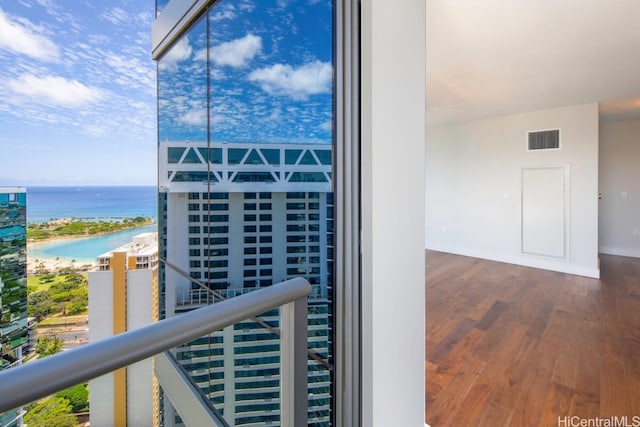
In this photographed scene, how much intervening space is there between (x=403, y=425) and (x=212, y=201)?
6.25 feet

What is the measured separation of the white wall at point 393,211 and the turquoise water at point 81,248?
210 centimetres

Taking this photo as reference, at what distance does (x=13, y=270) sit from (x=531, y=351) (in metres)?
3.64

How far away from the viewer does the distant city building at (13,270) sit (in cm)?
167

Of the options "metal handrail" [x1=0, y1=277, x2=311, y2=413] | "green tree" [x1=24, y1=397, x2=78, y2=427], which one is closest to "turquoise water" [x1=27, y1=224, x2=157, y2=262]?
"green tree" [x1=24, y1=397, x2=78, y2=427]

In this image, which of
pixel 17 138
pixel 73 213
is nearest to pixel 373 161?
pixel 73 213

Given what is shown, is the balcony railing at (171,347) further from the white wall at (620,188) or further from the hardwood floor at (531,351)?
the white wall at (620,188)

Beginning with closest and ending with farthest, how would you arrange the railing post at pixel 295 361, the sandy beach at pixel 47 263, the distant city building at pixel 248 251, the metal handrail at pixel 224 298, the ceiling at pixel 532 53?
the railing post at pixel 295 361
the metal handrail at pixel 224 298
the distant city building at pixel 248 251
the sandy beach at pixel 47 263
the ceiling at pixel 532 53

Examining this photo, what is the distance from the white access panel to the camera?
4.80 m

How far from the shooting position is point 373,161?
3.84ft

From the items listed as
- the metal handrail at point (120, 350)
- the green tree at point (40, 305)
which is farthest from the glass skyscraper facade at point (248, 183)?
the green tree at point (40, 305)

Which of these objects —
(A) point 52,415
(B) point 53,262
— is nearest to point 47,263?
(B) point 53,262

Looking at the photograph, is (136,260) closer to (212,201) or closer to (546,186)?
(212,201)

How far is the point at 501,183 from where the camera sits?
544 centimetres

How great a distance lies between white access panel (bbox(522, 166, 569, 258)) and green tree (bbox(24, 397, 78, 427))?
592 centimetres
